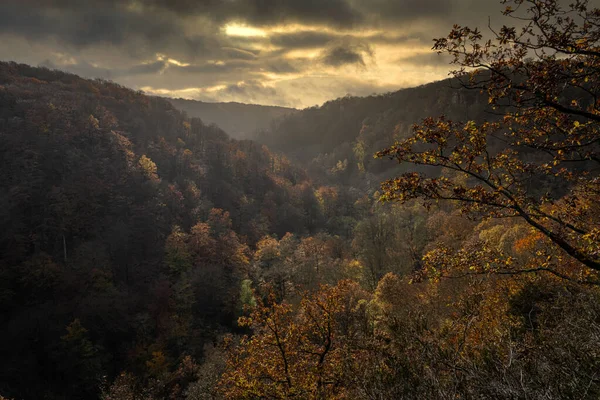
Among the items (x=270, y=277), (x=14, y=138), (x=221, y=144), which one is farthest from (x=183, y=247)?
(x=221, y=144)

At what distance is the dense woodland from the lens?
702 cm

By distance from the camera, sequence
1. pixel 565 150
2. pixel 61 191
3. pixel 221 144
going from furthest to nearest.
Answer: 1. pixel 221 144
2. pixel 61 191
3. pixel 565 150

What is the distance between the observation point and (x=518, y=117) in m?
7.16

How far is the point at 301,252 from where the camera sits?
63031 millimetres

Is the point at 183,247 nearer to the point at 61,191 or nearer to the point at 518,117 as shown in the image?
the point at 61,191

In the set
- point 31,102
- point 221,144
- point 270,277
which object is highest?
point 31,102

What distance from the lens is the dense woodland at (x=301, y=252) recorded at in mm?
7023

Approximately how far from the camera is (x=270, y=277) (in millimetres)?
54656

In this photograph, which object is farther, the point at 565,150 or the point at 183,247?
the point at 183,247

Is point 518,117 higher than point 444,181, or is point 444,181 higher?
point 518,117

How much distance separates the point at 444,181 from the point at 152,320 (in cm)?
5377

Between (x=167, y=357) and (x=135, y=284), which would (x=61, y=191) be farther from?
(x=167, y=357)

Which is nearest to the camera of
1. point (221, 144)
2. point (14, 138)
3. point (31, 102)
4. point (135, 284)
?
point (135, 284)

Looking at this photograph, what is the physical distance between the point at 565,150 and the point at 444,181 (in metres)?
2.21
